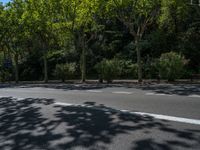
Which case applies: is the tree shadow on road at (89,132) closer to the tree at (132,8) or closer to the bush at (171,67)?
the bush at (171,67)

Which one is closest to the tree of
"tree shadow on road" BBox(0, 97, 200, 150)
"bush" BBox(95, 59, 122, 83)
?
"bush" BBox(95, 59, 122, 83)

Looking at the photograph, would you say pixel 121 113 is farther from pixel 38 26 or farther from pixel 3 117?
pixel 38 26

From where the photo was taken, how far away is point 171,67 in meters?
17.9

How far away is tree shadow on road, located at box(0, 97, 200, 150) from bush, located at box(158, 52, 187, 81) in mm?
10217

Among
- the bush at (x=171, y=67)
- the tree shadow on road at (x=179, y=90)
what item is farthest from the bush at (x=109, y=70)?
the tree shadow on road at (x=179, y=90)

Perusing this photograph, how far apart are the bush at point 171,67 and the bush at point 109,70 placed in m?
3.33

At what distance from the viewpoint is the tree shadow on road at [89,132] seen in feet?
17.1

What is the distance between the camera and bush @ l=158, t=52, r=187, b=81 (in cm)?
1783

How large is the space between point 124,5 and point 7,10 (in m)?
13.8

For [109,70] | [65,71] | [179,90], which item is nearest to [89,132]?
[179,90]

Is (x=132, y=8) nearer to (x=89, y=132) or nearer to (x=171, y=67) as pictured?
(x=171, y=67)

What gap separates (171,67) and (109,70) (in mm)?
4524

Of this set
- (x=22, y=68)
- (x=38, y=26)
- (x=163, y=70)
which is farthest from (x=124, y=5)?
(x=22, y=68)

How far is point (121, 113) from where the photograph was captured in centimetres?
777
